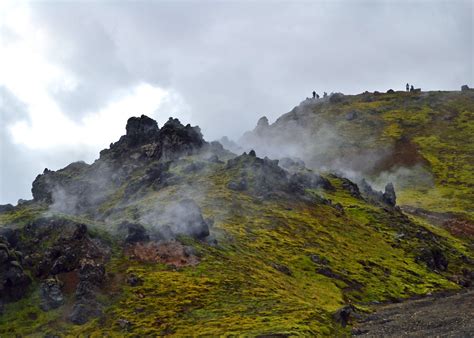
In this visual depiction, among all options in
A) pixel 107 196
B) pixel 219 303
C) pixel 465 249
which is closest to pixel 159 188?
pixel 107 196

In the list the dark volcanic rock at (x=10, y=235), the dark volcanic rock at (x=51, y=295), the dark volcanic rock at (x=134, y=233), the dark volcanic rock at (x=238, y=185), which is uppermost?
the dark volcanic rock at (x=238, y=185)

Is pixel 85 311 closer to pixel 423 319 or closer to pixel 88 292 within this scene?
pixel 88 292

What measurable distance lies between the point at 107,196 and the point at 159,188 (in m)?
31.8

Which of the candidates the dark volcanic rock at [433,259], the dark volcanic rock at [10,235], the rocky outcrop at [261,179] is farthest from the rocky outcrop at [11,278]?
the dark volcanic rock at [433,259]

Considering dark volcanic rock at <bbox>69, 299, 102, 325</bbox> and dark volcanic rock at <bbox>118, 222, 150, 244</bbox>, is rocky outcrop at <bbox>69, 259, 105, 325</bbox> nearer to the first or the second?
dark volcanic rock at <bbox>69, 299, 102, 325</bbox>

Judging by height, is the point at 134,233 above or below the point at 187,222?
below

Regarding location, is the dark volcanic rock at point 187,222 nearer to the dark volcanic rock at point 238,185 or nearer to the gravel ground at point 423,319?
the gravel ground at point 423,319

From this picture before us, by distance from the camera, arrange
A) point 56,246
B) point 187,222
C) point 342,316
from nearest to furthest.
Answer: point 342,316 → point 56,246 → point 187,222

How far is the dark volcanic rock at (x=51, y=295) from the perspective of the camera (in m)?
87.6

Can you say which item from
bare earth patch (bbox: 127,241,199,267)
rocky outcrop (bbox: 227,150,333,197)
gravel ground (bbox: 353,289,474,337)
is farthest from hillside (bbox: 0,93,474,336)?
gravel ground (bbox: 353,289,474,337)

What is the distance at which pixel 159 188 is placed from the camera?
172875 mm

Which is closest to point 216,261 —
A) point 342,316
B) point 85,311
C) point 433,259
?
point 342,316

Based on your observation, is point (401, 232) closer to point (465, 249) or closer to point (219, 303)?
point (465, 249)

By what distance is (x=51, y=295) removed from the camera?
293 ft
